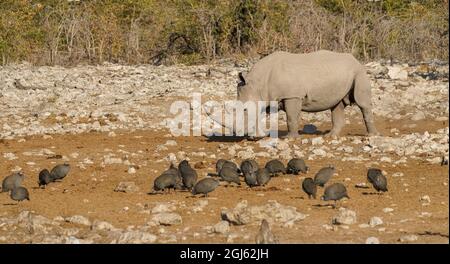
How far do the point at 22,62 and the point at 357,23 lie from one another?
25.5ft

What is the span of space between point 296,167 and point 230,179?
3.53 ft

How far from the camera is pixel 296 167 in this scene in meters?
12.9

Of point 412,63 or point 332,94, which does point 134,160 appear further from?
point 412,63

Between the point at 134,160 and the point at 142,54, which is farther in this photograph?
the point at 142,54

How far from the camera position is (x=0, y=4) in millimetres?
28328

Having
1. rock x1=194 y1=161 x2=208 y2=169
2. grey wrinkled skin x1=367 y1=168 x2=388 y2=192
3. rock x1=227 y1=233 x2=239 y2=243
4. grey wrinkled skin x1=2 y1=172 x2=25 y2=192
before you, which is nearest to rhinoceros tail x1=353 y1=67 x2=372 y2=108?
rock x1=194 y1=161 x2=208 y2=169

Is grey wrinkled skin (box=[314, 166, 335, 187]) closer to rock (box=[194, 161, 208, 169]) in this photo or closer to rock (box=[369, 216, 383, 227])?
rock (box=[369, 216, 383, 227])

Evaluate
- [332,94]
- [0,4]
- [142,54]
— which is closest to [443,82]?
[332,94]

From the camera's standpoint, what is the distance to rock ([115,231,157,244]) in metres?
9.16

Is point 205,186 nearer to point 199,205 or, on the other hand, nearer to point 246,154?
point 199,205

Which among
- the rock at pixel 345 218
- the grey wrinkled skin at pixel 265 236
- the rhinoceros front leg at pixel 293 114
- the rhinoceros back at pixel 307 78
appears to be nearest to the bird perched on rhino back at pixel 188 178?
the rock at pixel 345 218

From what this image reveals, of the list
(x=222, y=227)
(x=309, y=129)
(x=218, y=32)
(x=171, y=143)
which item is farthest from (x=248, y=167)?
(x=218, y=32)

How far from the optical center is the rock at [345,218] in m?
9.71

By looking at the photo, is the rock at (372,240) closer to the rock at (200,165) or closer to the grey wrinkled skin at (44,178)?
the grey wrinkled skin at (44,178)
